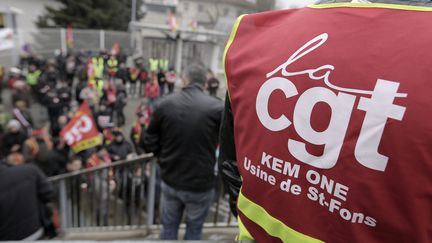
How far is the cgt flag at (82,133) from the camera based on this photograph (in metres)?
6.11

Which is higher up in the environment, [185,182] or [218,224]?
[185,182]

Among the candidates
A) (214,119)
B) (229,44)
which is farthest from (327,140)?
(214,119)

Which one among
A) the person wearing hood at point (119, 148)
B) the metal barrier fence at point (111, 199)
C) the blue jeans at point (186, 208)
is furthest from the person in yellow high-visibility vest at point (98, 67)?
the blue jeans at point (186, 208)

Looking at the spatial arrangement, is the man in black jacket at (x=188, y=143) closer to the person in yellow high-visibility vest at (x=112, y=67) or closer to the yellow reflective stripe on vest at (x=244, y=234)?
the yellow reflective stripe on vest at (x=244, y=234)

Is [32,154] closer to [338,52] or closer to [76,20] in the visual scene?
[338,52]

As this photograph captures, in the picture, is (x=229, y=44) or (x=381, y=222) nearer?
(x=381, y=222)

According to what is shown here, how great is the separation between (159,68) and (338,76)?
583 inches

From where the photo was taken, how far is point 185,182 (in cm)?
302

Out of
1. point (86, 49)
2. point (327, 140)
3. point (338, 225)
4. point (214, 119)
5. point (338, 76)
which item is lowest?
point (86, 49)

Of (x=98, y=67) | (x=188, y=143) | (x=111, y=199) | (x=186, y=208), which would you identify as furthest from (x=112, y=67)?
(x=188, y=143)

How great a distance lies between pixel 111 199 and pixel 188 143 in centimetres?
251

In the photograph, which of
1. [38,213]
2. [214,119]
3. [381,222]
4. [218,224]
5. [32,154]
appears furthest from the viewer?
[32,154]

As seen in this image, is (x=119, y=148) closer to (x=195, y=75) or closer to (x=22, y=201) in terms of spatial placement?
(x=22, y=201)

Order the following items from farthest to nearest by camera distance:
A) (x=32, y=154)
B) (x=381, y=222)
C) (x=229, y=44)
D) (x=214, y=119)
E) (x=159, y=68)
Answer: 1. (x=159, y=68)
2. (x=32, y=154)
3. (x=214, y=119)
4. (x=229, y=44)
5. (x=381, y=222)
